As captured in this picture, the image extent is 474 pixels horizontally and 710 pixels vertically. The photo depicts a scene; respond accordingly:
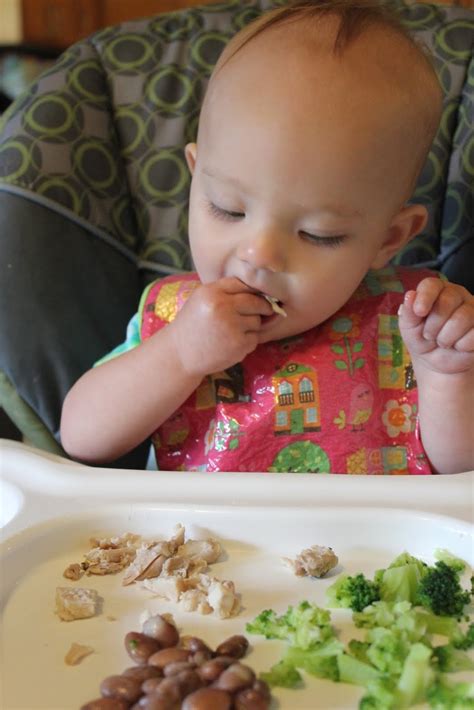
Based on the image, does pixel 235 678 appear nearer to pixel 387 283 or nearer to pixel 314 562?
pixel 314 562

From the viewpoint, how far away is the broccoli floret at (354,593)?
81 centimetres

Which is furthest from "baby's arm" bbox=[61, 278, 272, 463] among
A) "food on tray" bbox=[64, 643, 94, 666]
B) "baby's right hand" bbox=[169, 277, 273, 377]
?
"food on tray" bbox=[64, 643, 94, 666]

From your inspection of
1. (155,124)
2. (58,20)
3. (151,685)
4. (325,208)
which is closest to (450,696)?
(151,685)

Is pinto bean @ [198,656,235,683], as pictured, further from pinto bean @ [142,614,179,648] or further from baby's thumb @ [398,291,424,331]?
baby's thumb @ [398,291,424,331]

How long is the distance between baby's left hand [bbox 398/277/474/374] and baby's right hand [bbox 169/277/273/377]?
177 millimetres

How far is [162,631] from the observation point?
2.46 feet

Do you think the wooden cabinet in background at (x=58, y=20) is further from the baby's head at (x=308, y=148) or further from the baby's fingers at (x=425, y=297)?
the baby's fingers at (x=425, y=297)

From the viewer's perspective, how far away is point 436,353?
43.0 inches

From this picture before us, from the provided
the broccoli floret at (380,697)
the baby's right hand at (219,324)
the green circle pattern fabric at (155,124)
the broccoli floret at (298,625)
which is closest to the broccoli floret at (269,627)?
the broccoli floret at (298,625)

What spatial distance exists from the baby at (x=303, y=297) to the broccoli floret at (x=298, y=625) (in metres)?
0.39

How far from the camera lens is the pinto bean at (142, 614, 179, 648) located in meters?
0.75

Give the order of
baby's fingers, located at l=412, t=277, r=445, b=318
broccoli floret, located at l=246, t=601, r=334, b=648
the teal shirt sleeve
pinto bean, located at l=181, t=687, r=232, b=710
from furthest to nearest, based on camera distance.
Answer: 1. the teal shirt sleeve
2. baby's fingers, located at l=412, t=277, r=445, b=318
3. broccoli floret, located at l=246, t=601, r=334, b=648
4. pinto bean, located at l=181, t=687, r=232, b=710

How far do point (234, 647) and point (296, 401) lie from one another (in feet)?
1.72

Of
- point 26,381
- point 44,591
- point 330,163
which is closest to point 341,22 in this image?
point 330,163
